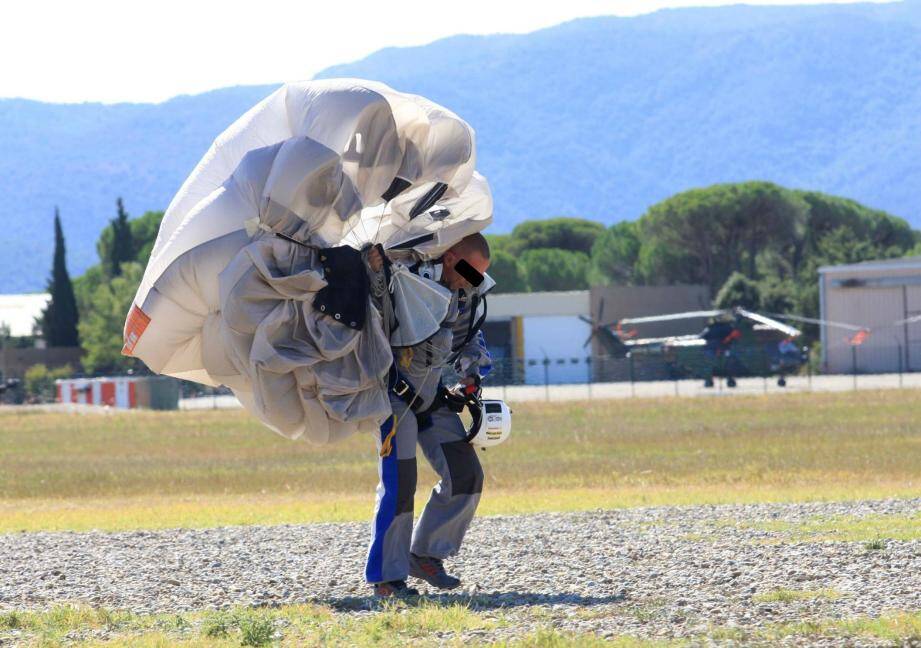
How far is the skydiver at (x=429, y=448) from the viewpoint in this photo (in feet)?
25.4

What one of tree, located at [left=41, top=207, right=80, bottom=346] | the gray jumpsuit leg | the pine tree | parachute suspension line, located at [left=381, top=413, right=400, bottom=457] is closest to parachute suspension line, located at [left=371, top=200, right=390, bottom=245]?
the gray jumpsuit leg

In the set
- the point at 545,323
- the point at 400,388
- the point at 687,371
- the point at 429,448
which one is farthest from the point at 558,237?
the point at 400,388

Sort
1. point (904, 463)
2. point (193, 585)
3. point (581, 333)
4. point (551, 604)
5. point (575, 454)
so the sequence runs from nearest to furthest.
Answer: point (551, 604) → point (193, 585) → point (904, 463) → point (575, 454) → point (581, 333)

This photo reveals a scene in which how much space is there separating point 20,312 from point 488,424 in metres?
129

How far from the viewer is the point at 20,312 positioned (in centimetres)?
13100

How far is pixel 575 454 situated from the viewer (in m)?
26.5

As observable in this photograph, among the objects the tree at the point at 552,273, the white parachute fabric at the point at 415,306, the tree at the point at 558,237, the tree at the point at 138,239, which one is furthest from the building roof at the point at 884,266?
the tree at the point at 558,237

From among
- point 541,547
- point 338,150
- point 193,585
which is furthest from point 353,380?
point 541,547

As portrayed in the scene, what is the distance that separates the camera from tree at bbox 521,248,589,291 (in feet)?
421

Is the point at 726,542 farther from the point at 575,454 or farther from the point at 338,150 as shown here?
the point at 575,454

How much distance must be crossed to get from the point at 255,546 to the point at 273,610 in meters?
3.58

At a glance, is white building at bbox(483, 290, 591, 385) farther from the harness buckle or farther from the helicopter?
the harness buckle

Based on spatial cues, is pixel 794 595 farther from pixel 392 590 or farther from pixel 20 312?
pixel 20 312

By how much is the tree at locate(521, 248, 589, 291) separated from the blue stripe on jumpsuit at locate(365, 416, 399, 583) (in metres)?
120
